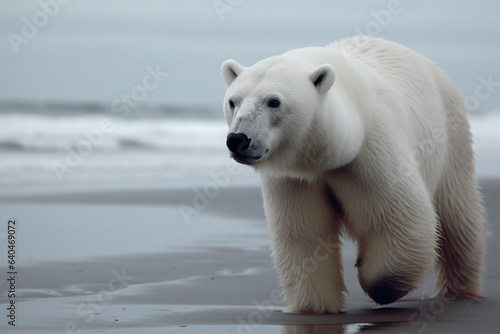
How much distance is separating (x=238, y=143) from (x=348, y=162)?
83 centimetres

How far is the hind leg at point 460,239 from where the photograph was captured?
6.41 metres

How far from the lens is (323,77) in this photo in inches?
194

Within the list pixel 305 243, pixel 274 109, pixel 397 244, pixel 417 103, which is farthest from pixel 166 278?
pixel 274 109

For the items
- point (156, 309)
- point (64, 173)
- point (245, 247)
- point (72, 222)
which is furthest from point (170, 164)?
point (156, 309)

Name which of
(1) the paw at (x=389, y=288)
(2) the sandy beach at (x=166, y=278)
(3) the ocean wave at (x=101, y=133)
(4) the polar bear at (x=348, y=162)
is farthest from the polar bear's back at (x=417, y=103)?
(3) the ocean wave at (x=101, y=133)

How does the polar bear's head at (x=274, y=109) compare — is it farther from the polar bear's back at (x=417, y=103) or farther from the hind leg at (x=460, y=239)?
the hind leg at (x=460, y=239)

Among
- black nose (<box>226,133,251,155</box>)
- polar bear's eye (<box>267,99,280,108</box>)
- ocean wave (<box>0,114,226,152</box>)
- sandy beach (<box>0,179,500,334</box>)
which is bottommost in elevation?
ocean wave (<box>0,114,226,152</box>)

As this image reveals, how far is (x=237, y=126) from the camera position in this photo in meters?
4.64

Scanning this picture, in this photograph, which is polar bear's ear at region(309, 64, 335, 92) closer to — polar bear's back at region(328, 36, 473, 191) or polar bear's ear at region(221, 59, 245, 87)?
polar bear's ear at region(221, 59, 245, 87)

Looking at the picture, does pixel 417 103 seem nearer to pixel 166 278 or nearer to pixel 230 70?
pixel 230 70

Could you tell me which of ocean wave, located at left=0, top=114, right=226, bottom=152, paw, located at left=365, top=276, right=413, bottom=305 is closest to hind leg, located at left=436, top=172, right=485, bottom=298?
paw, located at left=365, top=276, right=413, bottom=305

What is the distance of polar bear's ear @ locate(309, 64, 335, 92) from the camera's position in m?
4.91

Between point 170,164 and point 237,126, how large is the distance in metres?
12.4

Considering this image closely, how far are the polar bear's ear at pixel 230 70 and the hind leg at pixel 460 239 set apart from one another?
195 centimetres
